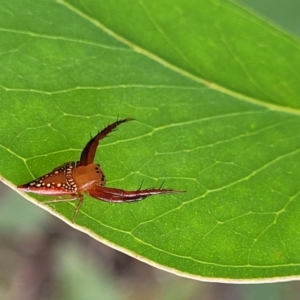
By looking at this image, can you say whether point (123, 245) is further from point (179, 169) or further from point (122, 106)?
point (122, 106)

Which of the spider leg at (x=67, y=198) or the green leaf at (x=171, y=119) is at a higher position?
the green leaf at (x=171, y=119)

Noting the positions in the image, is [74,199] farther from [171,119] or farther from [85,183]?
[171,119]

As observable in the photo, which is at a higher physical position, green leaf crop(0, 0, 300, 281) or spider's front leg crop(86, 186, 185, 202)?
green leaf crop(0, 0, 300, 281)

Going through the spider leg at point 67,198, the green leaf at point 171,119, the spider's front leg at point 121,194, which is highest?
the green leaf at point 171,119

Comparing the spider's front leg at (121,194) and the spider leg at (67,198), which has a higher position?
the spider's front leg at (121,194)

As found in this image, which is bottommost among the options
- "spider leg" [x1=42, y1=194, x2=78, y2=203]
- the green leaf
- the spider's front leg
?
"spider leg" [x1=42, y1=194, x2=78, y2=203]
